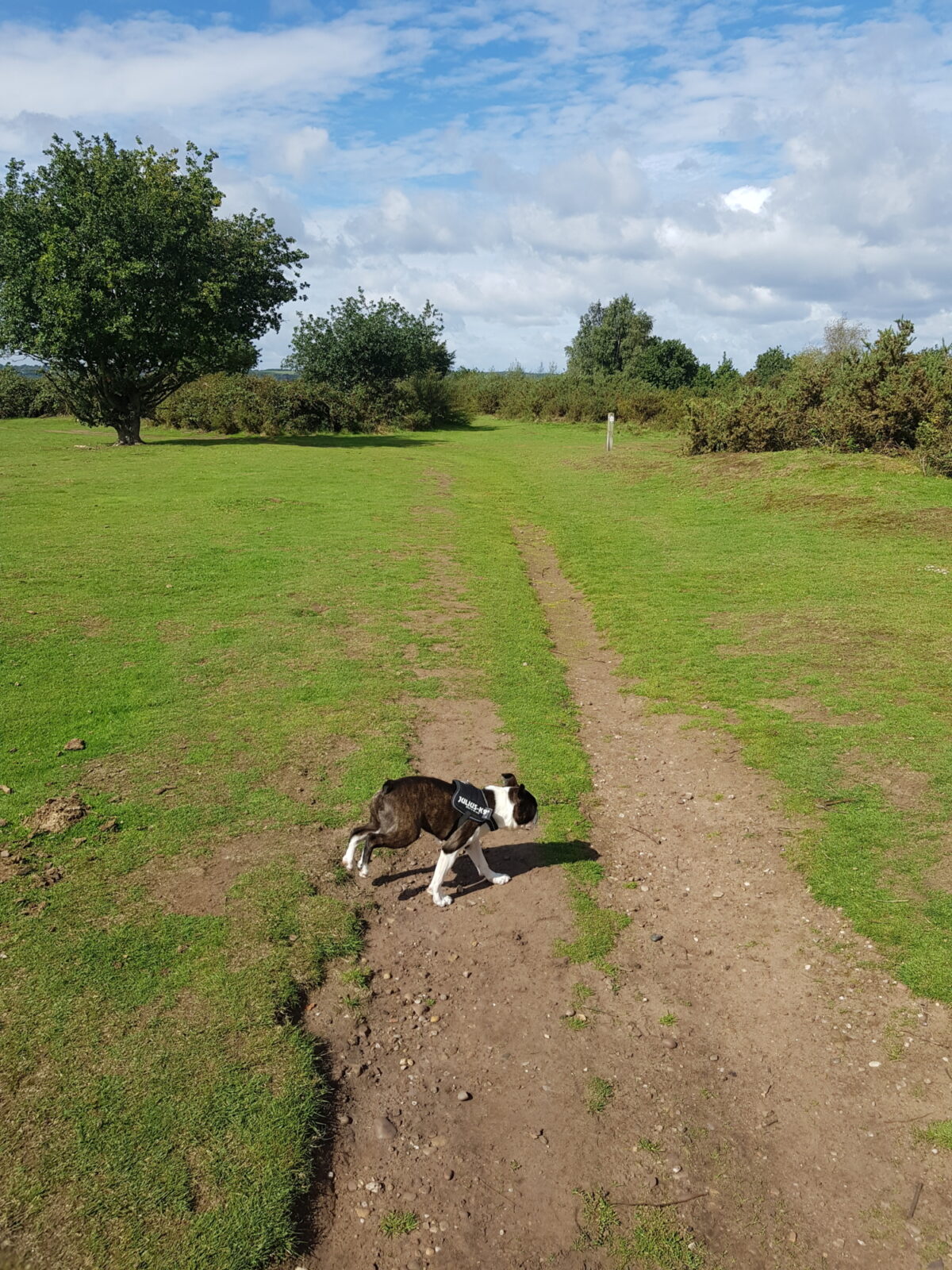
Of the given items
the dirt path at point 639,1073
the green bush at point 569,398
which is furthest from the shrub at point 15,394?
the dirt path at point 639,1073

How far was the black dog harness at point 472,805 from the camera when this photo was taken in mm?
6723

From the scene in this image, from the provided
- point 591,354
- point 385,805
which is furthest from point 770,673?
point 591,354

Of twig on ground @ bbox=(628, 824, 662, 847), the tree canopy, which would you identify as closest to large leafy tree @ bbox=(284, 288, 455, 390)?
the tree canopy

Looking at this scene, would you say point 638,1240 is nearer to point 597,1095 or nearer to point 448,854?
point 597,1095

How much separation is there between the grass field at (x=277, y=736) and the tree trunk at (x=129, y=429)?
54.4ft

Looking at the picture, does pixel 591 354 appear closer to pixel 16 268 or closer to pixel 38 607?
pixel 16 268

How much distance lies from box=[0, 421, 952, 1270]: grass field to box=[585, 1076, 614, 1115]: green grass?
4.00 ft

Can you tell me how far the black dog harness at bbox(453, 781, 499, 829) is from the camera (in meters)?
6.72

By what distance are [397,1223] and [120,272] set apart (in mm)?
36947

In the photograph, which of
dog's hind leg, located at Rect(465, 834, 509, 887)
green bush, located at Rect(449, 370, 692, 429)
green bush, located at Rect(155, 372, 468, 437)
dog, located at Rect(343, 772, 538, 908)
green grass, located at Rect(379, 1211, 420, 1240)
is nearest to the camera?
green grass, located at Rect(379, 1211, 420, 1240)

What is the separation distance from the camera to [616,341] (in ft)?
271

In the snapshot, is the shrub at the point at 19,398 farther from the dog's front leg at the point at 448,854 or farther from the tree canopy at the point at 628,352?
the dog's front leg at the point at 448,854

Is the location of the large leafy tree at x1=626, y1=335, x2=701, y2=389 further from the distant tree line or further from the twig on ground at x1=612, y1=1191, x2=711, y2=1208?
the twig on ground at x1=612, y1=1191, x2=711, y2=1208

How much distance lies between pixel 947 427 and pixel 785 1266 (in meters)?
26.8
